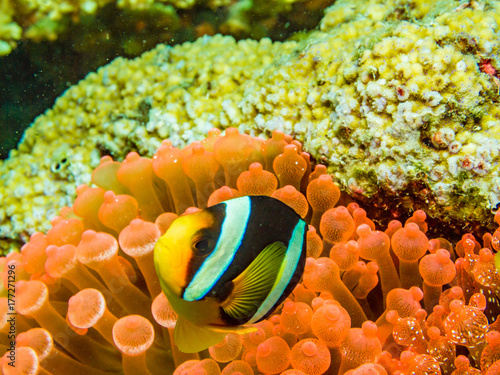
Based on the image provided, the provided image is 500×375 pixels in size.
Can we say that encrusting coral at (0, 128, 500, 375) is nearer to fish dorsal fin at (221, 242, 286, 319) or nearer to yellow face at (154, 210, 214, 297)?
Answer: fish dorsal fin at (221, 242, 286, 319)

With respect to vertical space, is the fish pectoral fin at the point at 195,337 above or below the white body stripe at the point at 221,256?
below

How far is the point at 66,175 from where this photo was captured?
2.71 metres

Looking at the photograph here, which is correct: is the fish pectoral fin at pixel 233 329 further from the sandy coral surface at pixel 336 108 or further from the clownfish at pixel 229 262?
the sandy coral surface at pixel 336 108

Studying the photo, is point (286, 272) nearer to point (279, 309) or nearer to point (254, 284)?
point (254, 284)

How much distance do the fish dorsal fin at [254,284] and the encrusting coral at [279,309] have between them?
27 centimetres

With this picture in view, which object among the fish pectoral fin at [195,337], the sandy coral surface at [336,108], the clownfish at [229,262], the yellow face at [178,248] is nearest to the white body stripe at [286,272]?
the clownfish at [229,262]

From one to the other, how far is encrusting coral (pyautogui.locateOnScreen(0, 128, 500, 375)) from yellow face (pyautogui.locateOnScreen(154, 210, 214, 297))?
1.32ft

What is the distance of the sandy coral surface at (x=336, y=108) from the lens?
1.50 m

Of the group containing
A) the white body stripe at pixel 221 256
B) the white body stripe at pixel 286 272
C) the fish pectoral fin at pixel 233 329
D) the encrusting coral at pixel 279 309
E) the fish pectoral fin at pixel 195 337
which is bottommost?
the encrusting coral at pixel 279 309

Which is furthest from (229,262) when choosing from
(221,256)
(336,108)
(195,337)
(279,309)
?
(336,108)

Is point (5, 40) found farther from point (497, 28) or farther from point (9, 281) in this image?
point (497, 28)

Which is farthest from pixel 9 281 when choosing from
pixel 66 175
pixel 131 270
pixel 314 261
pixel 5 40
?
pixel 5 40

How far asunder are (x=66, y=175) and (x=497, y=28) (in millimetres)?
2716

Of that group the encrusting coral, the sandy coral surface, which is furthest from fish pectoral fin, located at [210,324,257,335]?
the sandy coral surface
